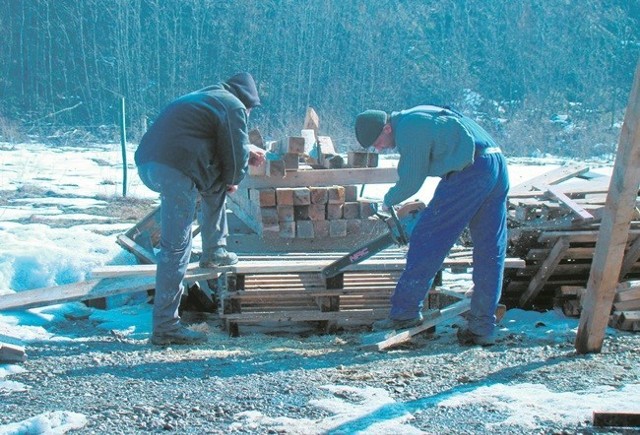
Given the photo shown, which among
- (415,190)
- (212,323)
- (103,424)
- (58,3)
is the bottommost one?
(212,323)

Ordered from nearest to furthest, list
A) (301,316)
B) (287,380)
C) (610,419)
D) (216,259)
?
(610,419) < (287,380) < (216,259) < (301,316)

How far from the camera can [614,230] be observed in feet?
17.5

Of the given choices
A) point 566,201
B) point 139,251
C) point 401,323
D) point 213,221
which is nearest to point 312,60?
point 139,251

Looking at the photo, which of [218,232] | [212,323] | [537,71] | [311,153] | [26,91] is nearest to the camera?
[218,232]

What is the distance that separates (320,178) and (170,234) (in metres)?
2.57

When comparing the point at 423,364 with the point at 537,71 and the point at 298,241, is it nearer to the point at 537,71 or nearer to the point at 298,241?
the point at 298,241

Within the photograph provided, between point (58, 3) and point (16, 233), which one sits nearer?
point (16, 233)

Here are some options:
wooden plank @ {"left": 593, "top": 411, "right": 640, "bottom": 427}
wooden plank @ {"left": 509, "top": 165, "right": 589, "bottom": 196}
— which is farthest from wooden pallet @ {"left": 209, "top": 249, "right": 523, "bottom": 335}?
wooden plank @ {"left": 593, "top": 411, "right": 640, "bottom": 427}

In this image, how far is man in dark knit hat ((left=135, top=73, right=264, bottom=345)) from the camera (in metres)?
5.93

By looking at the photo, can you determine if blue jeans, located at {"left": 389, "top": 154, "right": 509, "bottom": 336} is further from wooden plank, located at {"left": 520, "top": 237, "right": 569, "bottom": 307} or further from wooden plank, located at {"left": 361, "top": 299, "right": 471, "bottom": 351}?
wooden plank, located at {"left": 520, "top": 237, "right": 569, "bottom": 307}

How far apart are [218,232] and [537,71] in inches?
1297

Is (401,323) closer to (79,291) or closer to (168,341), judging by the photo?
(168,341)

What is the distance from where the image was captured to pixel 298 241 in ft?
26.9

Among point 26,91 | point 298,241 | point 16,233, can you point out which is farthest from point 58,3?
point 298,241
